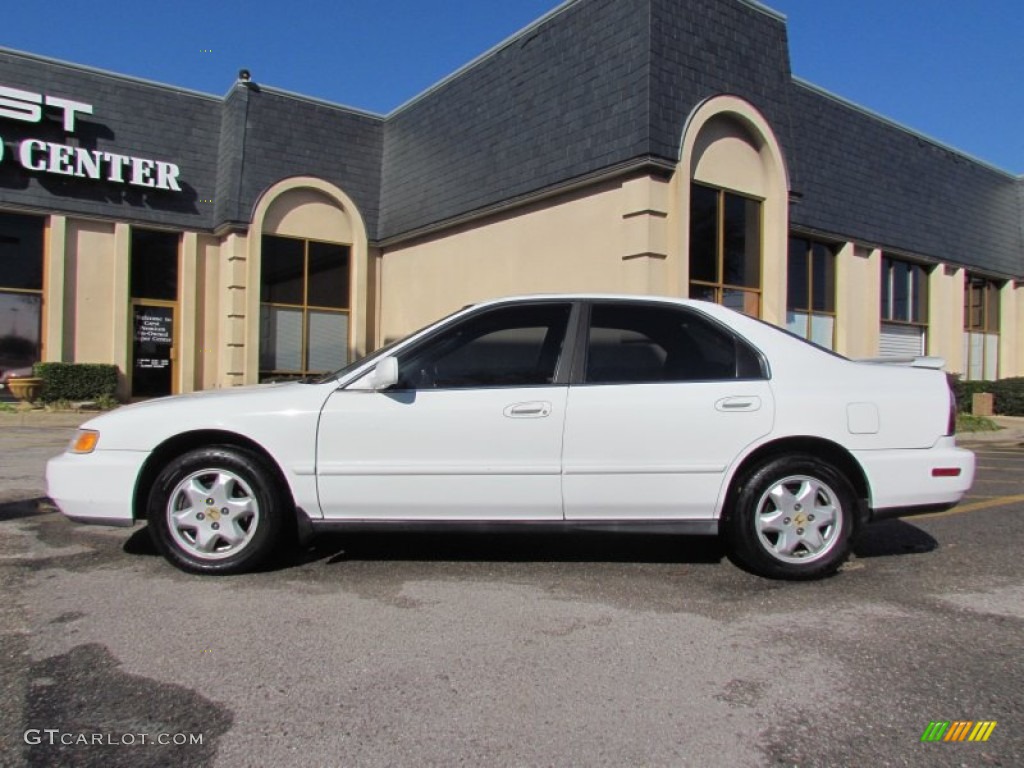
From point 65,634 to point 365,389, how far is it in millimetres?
1863

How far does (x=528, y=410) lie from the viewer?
4281 mm

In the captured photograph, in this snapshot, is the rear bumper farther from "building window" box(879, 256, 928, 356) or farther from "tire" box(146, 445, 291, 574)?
"building window" box(879, 256, 928, 356)

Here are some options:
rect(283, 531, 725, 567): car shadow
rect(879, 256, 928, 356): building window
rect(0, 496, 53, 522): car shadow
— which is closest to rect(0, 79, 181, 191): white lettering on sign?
rect(0, 496, 53, 522): car shadow

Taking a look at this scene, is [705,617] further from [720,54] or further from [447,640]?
[720,54]

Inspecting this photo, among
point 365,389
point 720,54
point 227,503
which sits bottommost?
point 227,503

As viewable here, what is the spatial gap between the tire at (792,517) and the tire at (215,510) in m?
2.63

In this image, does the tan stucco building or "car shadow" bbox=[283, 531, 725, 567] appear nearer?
"car shadow" bbox=[283, 531, 725, 567]

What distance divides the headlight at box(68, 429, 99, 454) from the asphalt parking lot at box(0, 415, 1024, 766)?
2.37ft

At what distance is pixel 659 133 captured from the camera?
425 inches

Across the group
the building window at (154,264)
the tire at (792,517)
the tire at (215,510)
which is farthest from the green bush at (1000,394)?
the tire at (215,510)

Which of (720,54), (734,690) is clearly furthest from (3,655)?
(720,54)

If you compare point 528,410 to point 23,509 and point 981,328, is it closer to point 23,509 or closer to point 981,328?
point 23,509

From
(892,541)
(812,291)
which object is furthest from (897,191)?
(892,541)

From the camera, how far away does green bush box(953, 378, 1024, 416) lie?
18.6m
